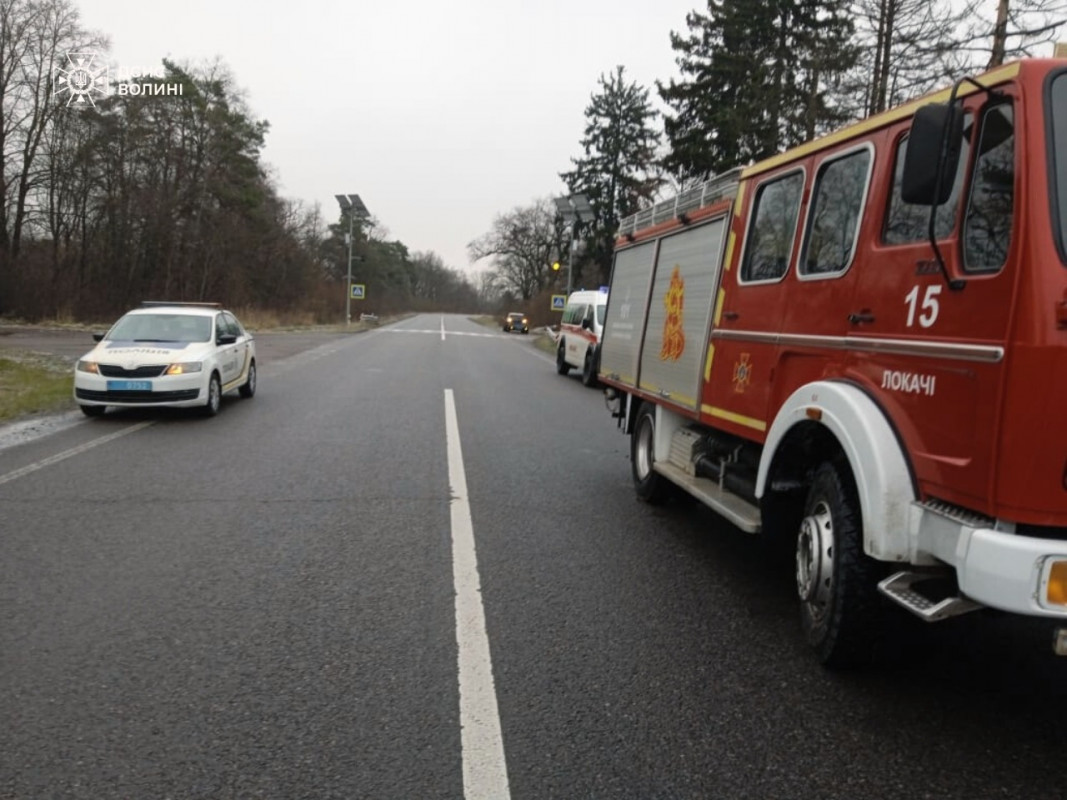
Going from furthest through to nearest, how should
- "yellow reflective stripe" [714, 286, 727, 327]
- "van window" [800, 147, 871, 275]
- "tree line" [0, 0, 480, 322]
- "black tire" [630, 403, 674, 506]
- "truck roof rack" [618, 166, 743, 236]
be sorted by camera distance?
"tree line" [0, 0, 480, 322]
"black tire" [630, 403, 674, 506]
"truck roof rack" [618, 166, 743, 236]
"yellow reflective stripe" [714, 286, 727, 327]
"van window" [800, 147, 871, 275]

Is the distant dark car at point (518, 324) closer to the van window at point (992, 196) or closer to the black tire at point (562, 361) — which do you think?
the black tire at point (562, 361)

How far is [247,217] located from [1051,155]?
2143 inches

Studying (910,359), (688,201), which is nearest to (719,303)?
(688,201)

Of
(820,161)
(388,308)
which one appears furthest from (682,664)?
(388,308)

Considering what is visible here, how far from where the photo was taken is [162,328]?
1247cm

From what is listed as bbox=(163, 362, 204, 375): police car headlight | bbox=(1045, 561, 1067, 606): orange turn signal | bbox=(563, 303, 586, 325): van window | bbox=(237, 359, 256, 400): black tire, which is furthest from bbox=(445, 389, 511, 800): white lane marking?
bbox=(563, 303, 586, 325): van window

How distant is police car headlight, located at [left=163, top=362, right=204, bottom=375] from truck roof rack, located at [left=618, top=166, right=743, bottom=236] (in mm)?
6236

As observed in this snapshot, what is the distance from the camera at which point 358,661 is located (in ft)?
12.9

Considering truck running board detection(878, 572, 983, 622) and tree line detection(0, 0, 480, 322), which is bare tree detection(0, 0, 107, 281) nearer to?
tree line detection(0, 0, 480, 322)

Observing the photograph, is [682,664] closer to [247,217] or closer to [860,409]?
[860,409]

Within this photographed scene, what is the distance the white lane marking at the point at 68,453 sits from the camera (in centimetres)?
772

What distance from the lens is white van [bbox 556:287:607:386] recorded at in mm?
19875

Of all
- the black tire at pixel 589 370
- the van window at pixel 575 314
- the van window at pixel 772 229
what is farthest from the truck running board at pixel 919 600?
the van window at pixel 575 314

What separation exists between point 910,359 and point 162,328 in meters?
11.4
